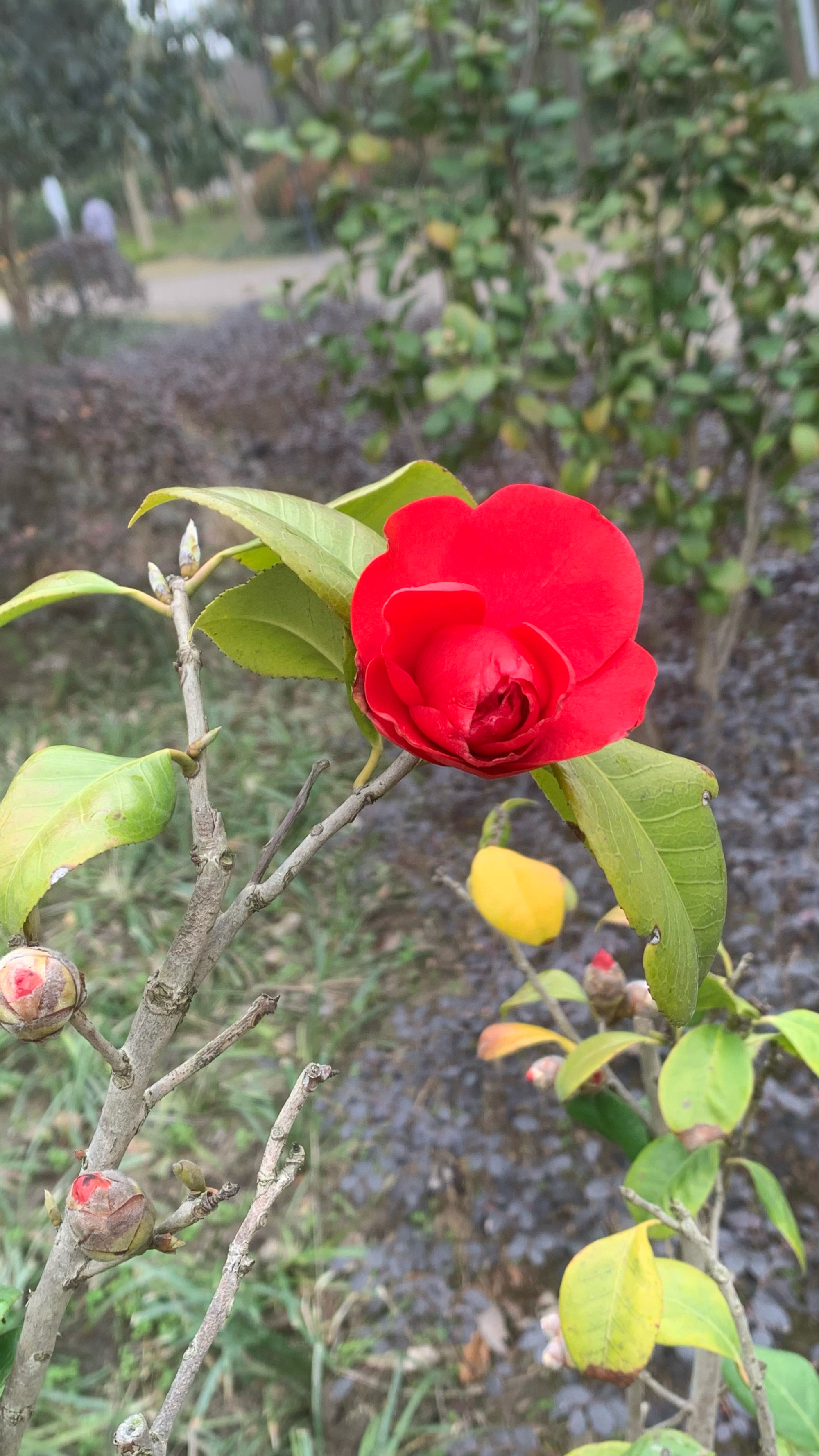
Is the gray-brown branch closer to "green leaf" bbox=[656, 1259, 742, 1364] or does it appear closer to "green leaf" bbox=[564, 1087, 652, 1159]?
"green leaf" bbox=[656, 1259, 742, 1364]

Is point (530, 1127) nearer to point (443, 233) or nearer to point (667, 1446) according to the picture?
point (667, 1446)

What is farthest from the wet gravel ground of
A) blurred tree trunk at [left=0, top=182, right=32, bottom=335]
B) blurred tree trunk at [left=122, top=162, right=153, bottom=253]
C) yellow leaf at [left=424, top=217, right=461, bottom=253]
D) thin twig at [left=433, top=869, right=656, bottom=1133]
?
blurred tree trunk at [left=122, top=162, right=153, bottom=253]

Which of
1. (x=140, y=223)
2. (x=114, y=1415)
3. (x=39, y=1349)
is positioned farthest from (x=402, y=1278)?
(x=140, y=223)

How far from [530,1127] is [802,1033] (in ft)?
2.86

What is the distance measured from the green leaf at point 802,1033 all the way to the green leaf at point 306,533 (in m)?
0.52

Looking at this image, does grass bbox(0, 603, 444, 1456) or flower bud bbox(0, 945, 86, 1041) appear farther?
grass bbox(0, 603, 444, 1456)

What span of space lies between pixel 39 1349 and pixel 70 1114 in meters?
1.40

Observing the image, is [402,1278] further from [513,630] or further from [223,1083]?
[513,630]

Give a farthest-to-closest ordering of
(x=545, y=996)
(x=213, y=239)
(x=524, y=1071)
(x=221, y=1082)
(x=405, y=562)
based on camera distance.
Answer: (x=213, y=239) < (x=221, y=1082) < (x=524, y=1071) < (x=545, y=996) < (x=405, y=562)

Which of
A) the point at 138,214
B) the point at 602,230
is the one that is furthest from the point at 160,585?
the point at 138,214

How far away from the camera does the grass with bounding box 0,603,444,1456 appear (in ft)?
4.25

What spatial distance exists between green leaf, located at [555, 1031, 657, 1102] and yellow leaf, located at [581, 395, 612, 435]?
1.37m

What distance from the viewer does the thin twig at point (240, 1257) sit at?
1.36 feet

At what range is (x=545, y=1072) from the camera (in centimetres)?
92
